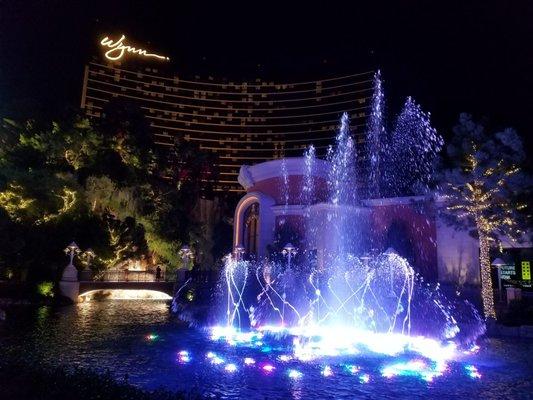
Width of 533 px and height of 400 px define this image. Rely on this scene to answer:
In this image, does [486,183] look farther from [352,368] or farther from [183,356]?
[183,356]

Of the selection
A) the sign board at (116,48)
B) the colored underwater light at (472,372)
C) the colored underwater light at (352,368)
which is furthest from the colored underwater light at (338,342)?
the sign board at (116,48)

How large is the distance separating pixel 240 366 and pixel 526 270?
20.9 metres

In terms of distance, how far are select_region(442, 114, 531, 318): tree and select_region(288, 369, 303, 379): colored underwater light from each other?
359 inches

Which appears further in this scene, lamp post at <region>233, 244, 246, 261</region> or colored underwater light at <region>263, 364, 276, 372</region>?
lamp post at <region>233, 244, 246, 261</region>

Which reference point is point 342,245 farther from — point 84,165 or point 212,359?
point 84,165

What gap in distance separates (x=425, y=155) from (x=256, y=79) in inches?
3167

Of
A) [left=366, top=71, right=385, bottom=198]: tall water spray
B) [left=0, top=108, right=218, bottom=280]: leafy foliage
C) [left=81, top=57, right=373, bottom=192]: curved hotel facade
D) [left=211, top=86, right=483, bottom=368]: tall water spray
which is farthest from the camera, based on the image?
[left=81, top=57, right=373, bottom=192]: curved hotel facade

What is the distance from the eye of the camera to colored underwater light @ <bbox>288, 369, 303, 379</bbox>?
8398 millimetres

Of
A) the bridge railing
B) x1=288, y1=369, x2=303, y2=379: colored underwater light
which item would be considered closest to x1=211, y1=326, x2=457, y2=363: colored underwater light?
x1=288, y1=369, x2=303, y2=379: colored underwater light

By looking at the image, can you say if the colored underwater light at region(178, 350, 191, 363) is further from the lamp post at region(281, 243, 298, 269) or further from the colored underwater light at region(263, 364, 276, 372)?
the lamp post at region(281, 243, 298, 269)

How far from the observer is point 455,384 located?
8.08 m

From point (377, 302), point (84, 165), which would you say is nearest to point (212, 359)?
point (377, 302)

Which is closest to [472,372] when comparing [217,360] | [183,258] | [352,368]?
[352,368]

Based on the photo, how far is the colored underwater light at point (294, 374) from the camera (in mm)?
8398
